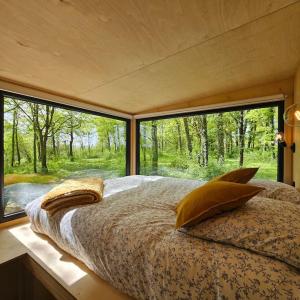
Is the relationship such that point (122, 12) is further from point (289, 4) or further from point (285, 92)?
point (285, 92)

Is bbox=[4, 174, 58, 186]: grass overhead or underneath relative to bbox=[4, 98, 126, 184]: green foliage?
underneath

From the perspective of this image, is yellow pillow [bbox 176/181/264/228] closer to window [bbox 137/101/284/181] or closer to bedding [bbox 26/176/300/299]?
bedding [bbox 26/176/300/299]

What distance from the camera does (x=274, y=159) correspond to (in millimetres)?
2389

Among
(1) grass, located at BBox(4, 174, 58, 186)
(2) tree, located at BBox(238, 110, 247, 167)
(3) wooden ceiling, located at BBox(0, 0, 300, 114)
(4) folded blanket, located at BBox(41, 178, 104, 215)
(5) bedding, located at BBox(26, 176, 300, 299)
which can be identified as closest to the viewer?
A: (5) bedding, located at BBox(26, 176, 300, 299)

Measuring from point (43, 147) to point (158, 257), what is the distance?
7.08ft

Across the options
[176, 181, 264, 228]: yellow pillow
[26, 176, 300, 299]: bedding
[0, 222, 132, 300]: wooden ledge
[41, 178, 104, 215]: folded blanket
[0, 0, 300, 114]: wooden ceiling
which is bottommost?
[0, 222, 132, 300]: wooden ledge

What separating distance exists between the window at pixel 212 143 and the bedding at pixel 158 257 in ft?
5.48

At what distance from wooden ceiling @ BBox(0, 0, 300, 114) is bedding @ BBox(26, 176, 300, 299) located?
1324 millimetres

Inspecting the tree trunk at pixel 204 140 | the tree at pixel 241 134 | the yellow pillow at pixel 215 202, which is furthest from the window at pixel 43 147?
the tree at pixel 241 134

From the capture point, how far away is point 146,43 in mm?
1428

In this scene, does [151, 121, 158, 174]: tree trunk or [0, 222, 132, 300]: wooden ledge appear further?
[151, 121, 158, 174]: tree trunk

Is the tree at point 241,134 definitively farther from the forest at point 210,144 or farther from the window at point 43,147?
the window at point 43,147

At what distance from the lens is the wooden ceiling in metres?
1.10

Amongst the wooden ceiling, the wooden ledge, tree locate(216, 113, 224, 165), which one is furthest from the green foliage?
tree locate(216, 113, 224, 165)
